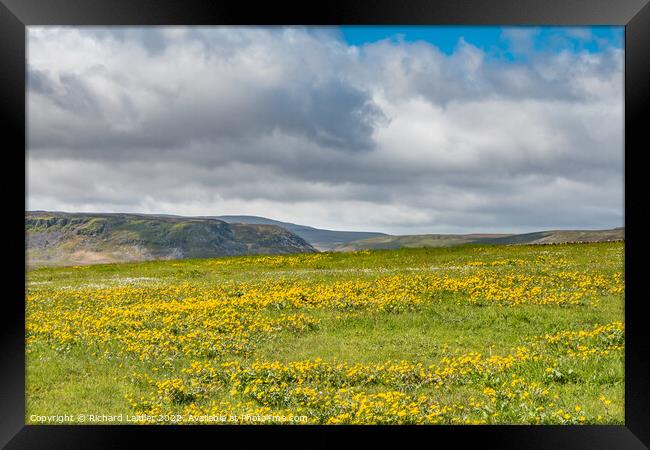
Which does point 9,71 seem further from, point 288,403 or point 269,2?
point 288,403

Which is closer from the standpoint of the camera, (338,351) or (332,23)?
(332,23)

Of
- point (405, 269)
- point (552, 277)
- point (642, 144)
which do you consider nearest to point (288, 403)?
point (642, 144)

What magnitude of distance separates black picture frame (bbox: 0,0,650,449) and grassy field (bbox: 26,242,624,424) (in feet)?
1.85

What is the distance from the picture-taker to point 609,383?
27.8 ft

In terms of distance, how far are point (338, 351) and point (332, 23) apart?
22.6ft

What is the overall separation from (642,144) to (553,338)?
5413 mm

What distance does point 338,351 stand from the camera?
10.8 meters

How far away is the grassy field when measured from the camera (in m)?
7.94

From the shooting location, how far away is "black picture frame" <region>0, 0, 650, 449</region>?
6.78 metres

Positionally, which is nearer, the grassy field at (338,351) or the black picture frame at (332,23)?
the black picture frame at (332,23)

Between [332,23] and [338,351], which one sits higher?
[332,23]

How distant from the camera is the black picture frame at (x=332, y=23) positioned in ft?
22.2

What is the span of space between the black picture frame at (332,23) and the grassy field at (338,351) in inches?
22.2

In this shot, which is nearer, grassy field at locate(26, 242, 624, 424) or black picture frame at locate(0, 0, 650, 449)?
black picture frame at locate(0, 0, 650, 449)
